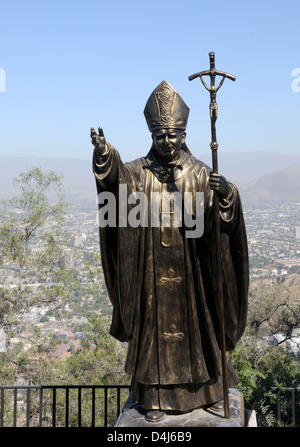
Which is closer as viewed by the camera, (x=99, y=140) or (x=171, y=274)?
(x=99, y=140)

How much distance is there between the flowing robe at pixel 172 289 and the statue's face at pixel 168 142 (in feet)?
0.48

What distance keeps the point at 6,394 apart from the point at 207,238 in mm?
9144

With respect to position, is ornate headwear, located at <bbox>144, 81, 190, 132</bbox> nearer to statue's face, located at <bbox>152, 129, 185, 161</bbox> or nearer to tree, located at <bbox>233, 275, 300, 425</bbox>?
statue's face, located at <bbox>152, 129, 185, 161</bbox>

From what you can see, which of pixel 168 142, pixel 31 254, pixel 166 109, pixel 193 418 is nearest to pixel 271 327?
pixel 31 254

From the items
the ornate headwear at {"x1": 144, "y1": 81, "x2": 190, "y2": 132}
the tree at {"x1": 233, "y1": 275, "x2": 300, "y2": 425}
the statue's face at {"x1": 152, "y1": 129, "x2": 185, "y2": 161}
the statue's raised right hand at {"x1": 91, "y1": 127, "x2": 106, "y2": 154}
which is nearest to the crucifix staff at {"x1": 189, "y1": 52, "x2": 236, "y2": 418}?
the ornate headwear at {"x1": 144, "y1": 81, "x2": 190, "y2": 132}

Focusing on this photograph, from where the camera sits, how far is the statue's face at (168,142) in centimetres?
454

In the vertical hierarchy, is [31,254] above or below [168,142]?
below

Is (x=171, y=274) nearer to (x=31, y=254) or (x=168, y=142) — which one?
(x=168, y=142)

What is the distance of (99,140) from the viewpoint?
13.9 ft

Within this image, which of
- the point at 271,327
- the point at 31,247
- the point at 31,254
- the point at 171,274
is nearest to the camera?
the point at 171,274

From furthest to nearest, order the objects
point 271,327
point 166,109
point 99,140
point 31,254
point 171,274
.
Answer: point 271,327 → point 31,254 → point 171,274 → point 166,109 → point 99,140

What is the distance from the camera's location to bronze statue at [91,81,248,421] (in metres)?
4.62

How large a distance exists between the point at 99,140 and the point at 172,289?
150 cm

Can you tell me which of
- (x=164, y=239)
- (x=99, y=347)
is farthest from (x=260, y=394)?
(x=164, y=239)
